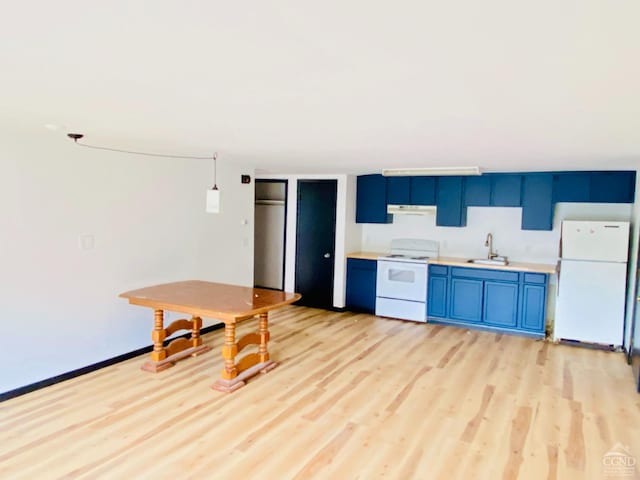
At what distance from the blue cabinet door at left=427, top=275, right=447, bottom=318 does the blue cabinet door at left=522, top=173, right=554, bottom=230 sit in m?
1.25

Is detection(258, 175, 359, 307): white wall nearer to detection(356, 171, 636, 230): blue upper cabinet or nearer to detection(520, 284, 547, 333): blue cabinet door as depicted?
detection(356, 171, 636, 230): blue upper cabinet

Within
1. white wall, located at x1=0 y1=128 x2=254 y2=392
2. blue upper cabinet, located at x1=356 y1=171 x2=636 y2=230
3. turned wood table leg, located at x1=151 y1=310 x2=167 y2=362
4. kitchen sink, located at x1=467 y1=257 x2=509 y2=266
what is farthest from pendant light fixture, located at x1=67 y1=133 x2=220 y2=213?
kitchen sink, located at x1=467 y1=257 x2=509 y2=266

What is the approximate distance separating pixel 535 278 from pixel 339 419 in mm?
3265

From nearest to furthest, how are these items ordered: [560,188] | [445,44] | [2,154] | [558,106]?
[445,44]
[558,106]
[2,154]
[560,188]

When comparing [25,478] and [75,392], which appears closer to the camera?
[25,478]

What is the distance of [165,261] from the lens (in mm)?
4504

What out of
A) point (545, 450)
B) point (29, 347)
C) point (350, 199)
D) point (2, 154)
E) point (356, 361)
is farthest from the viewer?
point (350, 199)

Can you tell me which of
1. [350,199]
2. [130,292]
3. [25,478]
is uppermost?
[350,199]

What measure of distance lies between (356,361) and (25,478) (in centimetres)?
280

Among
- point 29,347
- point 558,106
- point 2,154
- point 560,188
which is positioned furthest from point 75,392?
point 560,188

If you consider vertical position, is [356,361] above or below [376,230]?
below

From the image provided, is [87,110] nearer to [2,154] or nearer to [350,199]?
[2,154]

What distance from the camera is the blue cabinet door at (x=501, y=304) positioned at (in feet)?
17.2

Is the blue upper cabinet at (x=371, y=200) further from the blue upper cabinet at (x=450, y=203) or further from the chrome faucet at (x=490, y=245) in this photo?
the chrome faucet at (x=490, y=245)
